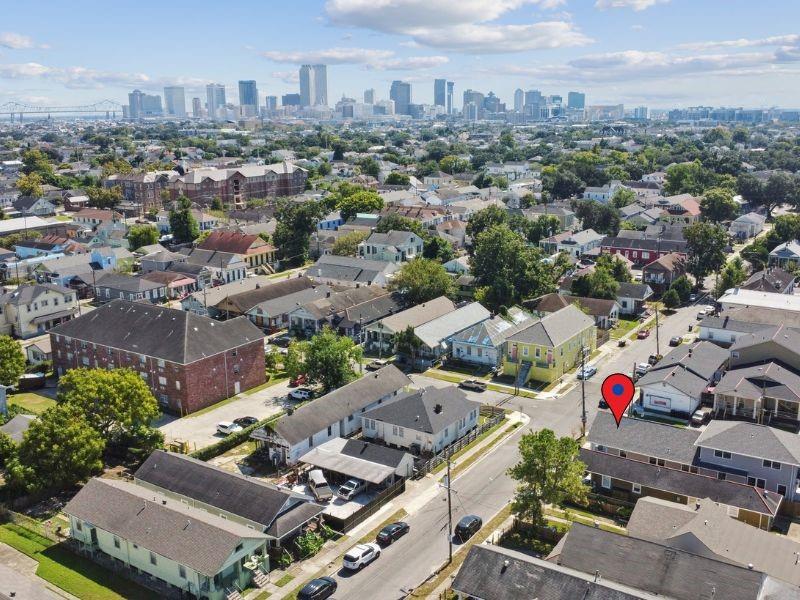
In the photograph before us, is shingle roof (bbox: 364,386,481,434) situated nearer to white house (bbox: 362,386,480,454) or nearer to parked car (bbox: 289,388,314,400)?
white house (bbox: 362,386,480,454)

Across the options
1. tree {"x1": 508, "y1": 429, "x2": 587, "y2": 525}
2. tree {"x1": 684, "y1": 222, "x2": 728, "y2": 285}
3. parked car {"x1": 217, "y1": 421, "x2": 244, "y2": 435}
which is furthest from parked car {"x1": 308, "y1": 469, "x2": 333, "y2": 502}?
tree {"x1": 684, "y1": 222, "x2": 728, "y2": 285}

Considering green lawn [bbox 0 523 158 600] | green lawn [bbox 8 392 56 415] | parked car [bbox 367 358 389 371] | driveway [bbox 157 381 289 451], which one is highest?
parked car [bbox 367 358 389 371]

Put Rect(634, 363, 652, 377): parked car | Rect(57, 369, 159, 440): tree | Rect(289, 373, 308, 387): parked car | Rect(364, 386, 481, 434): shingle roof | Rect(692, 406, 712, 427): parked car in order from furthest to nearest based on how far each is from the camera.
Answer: Rect(634, 363, 652, 377): parked car → Rect(289, 373, 308, 387): parked car → Rect(692, 406, 712, 427): parked car → Rect(364, 386, 481, 434): shingle roof → Rect(57, 369, 159, 440): tree

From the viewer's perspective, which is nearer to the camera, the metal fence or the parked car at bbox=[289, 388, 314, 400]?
the metal fence

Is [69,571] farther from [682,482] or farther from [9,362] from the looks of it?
[682,482]

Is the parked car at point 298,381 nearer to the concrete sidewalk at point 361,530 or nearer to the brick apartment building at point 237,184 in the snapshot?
the concrete sidewalk at point 361,530

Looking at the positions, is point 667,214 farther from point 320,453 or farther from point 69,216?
point 69,216

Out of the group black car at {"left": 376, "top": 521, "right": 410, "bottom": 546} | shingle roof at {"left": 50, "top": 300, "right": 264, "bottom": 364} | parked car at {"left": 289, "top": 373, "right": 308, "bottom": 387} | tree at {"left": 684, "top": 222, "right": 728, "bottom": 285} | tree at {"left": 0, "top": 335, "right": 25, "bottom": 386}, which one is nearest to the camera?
black car at {"left": 376, "top": 521, "right": 410, "bottom": 546}
